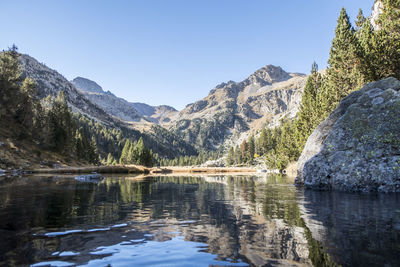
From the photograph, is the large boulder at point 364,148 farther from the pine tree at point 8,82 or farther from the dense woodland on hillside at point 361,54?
the pine tree at point 8,82

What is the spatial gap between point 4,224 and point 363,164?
92.3ft

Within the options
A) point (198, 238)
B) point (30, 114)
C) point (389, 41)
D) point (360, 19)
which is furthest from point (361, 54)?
point (30, 114)

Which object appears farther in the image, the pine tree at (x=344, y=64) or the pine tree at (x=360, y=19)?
the pine tree at (x=360, y=19)

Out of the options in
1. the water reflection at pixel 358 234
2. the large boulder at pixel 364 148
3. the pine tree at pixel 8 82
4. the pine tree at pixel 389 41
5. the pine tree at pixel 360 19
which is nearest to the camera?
the water reflection at pixel 358 234

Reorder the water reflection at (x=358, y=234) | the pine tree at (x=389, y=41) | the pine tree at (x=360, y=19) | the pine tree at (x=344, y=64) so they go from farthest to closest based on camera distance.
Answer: the pine tree at (x=360, y=19) < the pine tree at (x=344, y=64) < the pine tree at (x=389, y=41) < the water reflection at (x=358, y=234)

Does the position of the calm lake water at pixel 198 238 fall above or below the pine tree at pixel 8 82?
below

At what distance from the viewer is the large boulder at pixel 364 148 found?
23.6 metres

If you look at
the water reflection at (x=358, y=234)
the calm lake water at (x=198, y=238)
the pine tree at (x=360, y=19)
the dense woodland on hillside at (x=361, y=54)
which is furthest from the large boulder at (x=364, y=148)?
the pine tree at (x=360, y=19)

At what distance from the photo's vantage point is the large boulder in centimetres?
2364

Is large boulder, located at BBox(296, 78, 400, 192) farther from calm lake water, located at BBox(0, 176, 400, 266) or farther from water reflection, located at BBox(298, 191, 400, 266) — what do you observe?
calm lake water, located at BBox(0, 176, 400, 266)

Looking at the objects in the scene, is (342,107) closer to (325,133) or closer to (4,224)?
(325,133)

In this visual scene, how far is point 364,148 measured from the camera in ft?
84.1

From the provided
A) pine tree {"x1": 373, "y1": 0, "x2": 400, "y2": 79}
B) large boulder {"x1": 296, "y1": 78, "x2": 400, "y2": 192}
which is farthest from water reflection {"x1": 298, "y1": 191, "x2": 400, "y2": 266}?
pine tree {"x1": 373, "y1": 0, "x2": 400, "y2": 79}

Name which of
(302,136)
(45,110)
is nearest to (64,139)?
(45,110)
